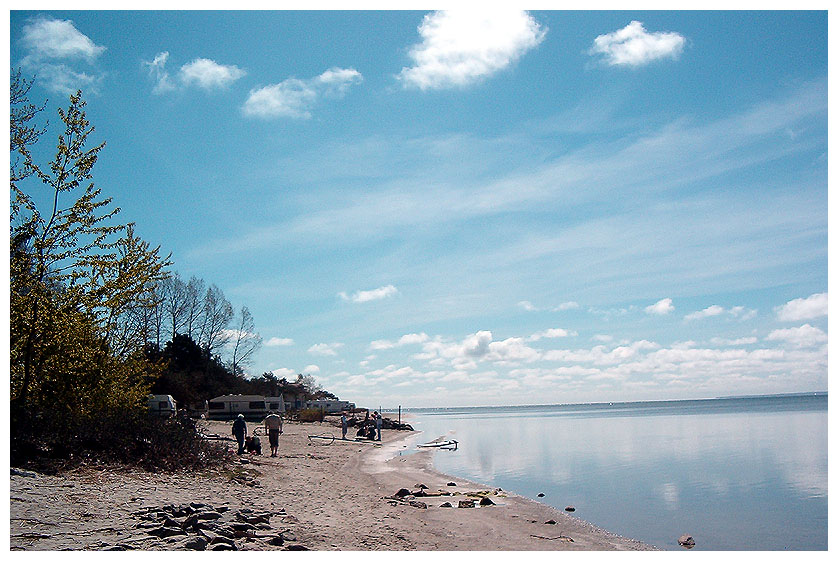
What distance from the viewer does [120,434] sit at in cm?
1652

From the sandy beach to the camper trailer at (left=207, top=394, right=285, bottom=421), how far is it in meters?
49.7

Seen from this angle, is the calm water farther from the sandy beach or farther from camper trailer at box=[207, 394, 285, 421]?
camper trailer at box=[207, 394, 285, 421]

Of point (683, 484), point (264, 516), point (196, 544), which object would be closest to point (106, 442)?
point (264, 516)

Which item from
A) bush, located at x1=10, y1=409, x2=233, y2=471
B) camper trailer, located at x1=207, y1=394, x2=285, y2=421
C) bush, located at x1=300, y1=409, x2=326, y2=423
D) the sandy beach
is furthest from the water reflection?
camper trailer, located at x1=207, y1=394, x2=285, y2=421

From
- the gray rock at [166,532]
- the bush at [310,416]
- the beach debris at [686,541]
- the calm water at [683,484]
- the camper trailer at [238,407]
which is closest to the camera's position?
the gray rock at [166,532]

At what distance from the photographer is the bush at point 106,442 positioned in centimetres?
1433

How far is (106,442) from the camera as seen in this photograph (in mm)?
15992

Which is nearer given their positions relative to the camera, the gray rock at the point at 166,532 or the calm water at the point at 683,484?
the gray rock at the point at 166,532

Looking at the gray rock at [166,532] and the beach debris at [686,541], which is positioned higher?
the gray rock at [166,532]

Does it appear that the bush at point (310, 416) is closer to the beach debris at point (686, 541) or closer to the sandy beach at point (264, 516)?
the sandy beach at point (264, 516)

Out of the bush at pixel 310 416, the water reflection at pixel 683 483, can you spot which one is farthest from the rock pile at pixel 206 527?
the bush at pixel 310 416

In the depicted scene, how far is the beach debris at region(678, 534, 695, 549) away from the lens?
14961 millimetres

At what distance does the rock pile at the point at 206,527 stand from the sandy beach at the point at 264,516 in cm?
2
